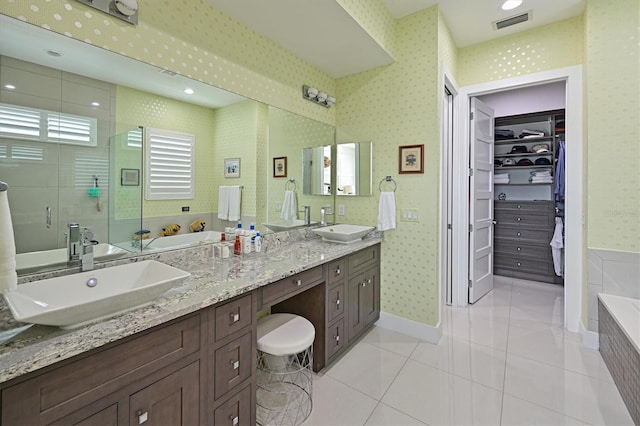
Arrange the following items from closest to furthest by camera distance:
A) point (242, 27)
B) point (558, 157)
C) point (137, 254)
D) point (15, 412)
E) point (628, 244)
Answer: point (15, 412) < point (137, 254) < point (242, 27) < point (628, 244) < point (558, 157)

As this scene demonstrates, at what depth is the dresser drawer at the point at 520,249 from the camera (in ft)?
14.3

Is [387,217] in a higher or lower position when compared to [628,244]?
higher

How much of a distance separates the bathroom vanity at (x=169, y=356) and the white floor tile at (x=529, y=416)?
4.21ft

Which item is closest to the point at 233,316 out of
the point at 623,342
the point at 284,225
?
the point at 284,225

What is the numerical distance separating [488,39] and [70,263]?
4103mm

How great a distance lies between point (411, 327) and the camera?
9.33 feet

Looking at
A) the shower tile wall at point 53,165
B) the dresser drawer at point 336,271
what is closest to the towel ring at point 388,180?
the dresser drawer at point 336,271

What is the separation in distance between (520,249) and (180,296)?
4.91 m

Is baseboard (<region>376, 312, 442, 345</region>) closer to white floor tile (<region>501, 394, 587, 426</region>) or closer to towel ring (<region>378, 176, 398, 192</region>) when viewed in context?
white floor tile (<region>501, 394, 587, 426</region>)

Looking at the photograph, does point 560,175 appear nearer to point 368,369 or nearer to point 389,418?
point 368,369

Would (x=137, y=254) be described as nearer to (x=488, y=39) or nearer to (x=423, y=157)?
(x=423, y=157)

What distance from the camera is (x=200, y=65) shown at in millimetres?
1933

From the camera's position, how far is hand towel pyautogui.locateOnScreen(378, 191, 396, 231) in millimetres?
2895

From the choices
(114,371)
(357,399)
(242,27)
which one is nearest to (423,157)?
(242,27)
